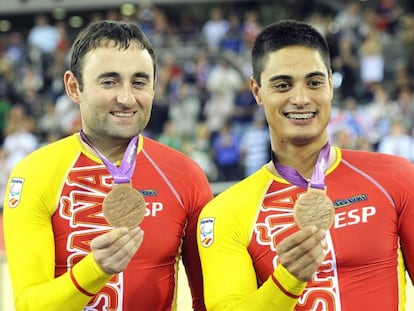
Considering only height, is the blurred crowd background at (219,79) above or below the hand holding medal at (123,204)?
above

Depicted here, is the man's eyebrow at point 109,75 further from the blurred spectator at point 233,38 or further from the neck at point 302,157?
the blurred spectator at point 233,38

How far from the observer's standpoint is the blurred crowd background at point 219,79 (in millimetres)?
12609

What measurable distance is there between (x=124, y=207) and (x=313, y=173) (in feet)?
2.39

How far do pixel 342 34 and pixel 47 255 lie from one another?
12.7 m

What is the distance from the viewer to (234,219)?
382cm

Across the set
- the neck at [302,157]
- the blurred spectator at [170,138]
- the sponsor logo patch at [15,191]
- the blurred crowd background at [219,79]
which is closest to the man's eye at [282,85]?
the neck at [302,157]

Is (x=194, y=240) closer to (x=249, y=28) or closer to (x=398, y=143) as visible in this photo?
(x=398, y=143)

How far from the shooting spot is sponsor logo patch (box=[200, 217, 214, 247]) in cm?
383

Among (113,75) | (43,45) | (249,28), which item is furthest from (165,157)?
(43,45)

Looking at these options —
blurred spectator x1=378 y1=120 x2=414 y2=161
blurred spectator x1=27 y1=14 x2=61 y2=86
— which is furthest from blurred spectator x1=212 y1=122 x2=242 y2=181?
blurred spectator x1=27 y1=14 x2=61 y2=86

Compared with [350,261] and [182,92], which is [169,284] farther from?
[182,92]

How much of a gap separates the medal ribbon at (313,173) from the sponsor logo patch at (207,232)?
0.34 meters

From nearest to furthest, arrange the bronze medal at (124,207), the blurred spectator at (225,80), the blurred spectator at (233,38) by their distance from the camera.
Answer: the bronze medal at (124,207), the blurred spectator at (225,80), the blurred spectator at (233,38)

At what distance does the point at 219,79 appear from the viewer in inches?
595
